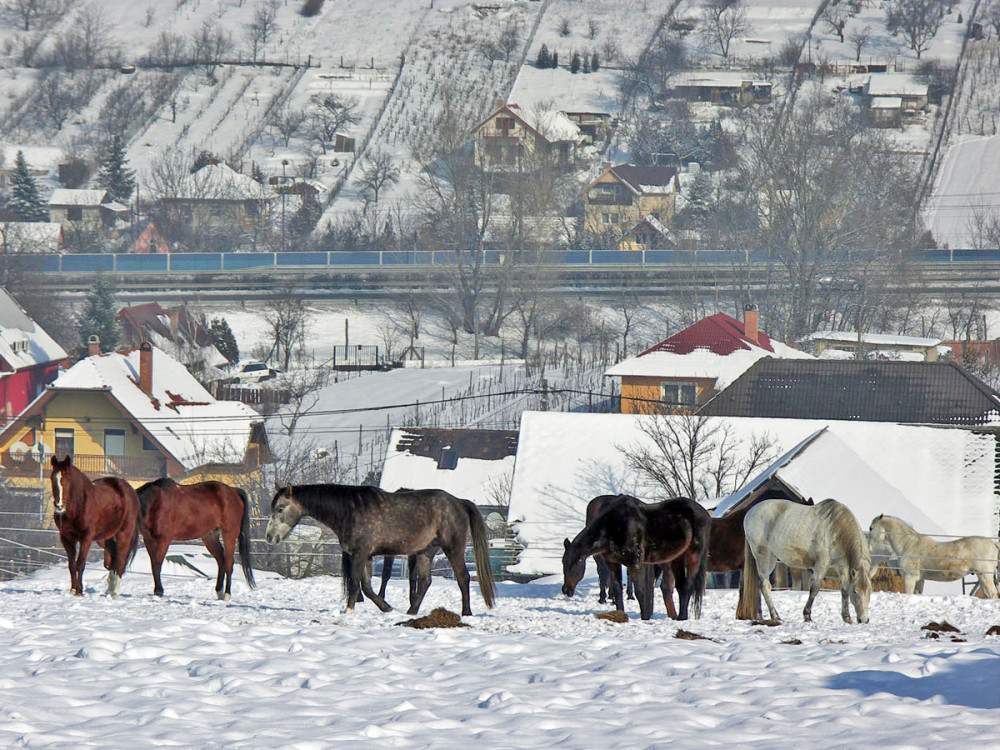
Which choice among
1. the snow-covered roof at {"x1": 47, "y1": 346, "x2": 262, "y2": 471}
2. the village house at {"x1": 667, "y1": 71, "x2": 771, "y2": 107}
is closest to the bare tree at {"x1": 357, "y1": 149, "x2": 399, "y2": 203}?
the village house at {"x1": 667, "y1": 71, "x2": 771, "y2": 107}

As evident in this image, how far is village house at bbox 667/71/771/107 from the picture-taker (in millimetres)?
135000

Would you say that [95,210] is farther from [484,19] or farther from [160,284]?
[484,19]

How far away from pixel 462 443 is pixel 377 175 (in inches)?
3029

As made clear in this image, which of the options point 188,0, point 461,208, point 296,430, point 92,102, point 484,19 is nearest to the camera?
point 296,430

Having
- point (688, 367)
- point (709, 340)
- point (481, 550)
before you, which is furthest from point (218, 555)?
point (709, 340)

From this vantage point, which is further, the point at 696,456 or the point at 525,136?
the point at 525,136

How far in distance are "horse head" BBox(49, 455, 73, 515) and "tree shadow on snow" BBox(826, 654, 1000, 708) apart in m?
7.31

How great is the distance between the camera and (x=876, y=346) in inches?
2694

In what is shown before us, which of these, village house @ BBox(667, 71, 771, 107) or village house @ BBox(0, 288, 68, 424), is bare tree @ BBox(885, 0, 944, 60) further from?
village house @ BBox(0, 288, 68, 424)

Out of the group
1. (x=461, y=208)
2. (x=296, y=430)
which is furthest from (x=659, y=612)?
(x=461, y=208)

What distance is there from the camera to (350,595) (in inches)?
492

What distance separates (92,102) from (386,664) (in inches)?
5611

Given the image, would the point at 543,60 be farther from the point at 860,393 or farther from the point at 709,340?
the point at 860,393

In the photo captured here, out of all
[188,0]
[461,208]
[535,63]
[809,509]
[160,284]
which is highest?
[188,0]
